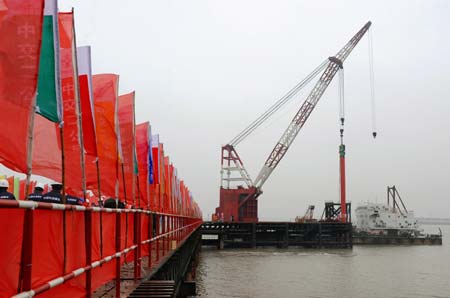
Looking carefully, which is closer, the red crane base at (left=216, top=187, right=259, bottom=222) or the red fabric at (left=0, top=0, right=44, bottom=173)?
the red fabric at (left=0, top=0, right=44, bottom=173)

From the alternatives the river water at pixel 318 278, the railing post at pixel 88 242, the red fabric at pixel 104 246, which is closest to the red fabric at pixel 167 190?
the river water at pixel 318 278

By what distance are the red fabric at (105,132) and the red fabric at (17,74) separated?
5959 mm

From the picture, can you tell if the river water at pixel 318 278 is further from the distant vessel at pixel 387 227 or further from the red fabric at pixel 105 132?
the distant vessel at pixel 387 227

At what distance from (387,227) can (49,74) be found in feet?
264

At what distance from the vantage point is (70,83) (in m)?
7.57

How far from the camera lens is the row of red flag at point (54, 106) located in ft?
15.9

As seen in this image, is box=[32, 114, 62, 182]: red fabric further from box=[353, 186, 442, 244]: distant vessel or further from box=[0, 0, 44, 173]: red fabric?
box=[353, 186, 442, 244]: distant vessel

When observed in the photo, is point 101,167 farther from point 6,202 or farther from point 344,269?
point 344,269

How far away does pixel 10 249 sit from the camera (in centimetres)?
328

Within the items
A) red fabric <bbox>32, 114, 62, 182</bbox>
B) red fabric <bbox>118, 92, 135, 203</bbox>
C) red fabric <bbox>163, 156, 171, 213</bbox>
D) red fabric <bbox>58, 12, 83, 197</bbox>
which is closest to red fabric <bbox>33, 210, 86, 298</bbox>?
red fabric <bbox>32, 114, 62, 182</bbox>

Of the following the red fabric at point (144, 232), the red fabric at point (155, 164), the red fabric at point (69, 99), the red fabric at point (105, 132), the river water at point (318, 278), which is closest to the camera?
the red fabric at point (69, 99)

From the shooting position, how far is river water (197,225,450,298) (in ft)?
83.9

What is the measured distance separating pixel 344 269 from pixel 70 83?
1311 inches

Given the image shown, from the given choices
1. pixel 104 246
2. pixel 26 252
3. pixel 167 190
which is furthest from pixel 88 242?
pixel 167 190
